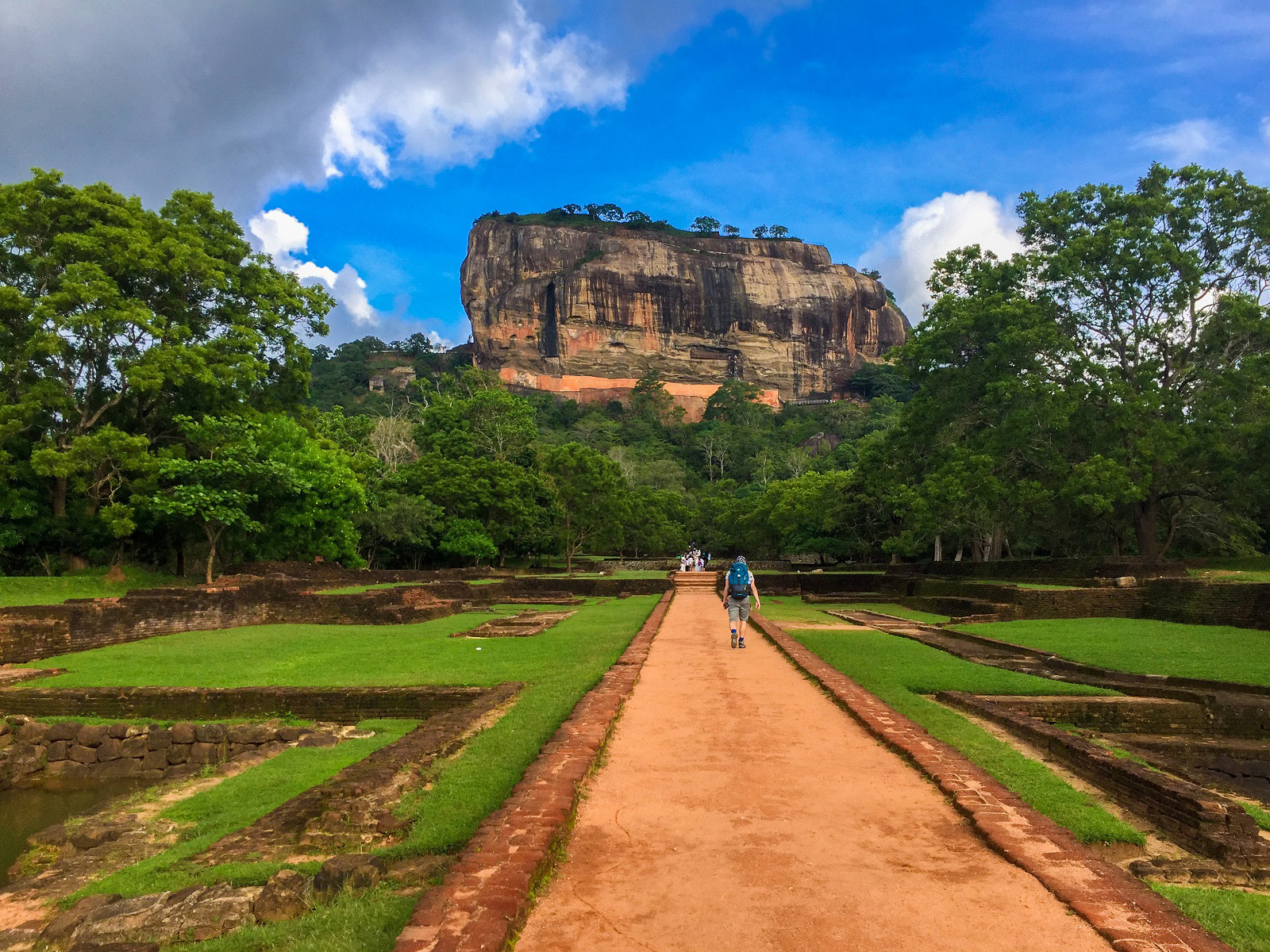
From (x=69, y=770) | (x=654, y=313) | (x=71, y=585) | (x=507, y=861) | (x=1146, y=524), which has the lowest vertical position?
(x=69, y=770)

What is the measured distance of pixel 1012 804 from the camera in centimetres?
411

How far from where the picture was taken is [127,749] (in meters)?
7.75

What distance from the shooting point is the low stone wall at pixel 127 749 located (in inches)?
300

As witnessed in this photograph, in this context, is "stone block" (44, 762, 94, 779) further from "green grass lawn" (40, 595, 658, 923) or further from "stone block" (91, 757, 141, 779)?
"green grass lawn" (40, 595, 658, 923)

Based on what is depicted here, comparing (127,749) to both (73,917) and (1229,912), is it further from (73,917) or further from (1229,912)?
(1229,912)

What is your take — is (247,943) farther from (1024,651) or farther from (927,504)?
(927,504)

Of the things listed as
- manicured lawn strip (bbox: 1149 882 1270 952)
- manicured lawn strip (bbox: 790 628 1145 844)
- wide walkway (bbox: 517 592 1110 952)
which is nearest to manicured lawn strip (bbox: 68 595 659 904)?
wide walkway (bbox: 517 592 1110 952)

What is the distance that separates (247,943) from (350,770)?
1966mm

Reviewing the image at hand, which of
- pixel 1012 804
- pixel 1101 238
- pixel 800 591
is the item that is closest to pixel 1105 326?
pixel 1101 238

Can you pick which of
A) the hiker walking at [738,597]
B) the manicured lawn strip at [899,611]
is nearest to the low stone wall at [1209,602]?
the manicured lawn strip at [899,611]

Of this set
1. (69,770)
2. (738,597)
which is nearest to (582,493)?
(738,597)

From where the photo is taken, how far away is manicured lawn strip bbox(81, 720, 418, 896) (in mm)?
4152

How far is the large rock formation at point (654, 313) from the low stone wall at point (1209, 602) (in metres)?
84.1

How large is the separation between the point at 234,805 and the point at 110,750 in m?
3.36
